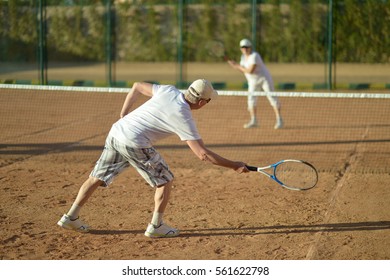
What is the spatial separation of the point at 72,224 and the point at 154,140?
1.19 m

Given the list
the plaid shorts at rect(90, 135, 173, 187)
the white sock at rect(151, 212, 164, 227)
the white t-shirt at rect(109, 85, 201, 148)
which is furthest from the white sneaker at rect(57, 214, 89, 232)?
the white t-shirt at rect(109, 85, 201, 148)

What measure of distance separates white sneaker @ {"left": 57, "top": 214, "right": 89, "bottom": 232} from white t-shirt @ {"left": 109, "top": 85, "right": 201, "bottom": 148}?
0.95 meters

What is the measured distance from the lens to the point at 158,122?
6.27 metres

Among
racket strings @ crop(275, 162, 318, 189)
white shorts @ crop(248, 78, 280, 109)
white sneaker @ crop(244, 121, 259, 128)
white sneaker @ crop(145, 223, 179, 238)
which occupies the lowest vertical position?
white sneaker @ crop(244, 121, 259, 128)

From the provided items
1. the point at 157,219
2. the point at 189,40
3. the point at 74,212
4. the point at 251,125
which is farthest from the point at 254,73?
the point at 189,40

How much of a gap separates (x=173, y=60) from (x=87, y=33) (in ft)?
10.8

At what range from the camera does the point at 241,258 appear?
6.19 meters

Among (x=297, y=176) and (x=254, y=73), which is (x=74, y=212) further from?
(x=254, y=73)

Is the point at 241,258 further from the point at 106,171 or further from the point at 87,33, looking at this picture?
the point at 87,33

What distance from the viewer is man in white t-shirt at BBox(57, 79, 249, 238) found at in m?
6.08

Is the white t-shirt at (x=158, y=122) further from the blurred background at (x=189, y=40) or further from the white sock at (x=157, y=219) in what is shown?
the blurred background at (x=189, y=40)

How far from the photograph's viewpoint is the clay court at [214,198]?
21.2ft

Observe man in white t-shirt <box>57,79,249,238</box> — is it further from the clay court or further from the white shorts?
the white shorts

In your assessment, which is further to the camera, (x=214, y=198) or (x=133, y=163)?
(x=214, y=198)
